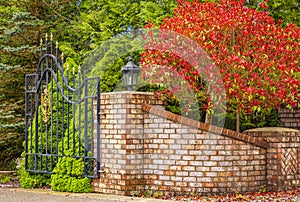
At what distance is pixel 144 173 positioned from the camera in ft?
30.5

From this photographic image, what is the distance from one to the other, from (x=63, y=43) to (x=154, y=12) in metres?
3.21

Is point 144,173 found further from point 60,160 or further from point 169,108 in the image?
point 169,108

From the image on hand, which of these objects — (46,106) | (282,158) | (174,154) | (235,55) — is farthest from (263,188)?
(46,106)

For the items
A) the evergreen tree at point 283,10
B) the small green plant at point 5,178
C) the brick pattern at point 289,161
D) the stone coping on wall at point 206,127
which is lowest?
the small green plant at point 5,178

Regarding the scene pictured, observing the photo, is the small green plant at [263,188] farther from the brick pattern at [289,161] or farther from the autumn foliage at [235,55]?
the autumn foliage at [235,55]

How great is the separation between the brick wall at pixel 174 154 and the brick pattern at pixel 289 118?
137 inches

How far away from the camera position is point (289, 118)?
1309cm

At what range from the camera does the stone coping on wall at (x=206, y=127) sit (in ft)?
29.0

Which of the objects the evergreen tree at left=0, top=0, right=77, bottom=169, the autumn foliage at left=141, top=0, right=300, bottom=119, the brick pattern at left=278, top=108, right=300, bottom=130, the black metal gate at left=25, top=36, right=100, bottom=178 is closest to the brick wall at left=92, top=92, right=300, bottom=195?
the black metal gate at left=25, top=36, right=100, bottom=178

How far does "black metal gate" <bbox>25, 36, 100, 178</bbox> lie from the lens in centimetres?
976

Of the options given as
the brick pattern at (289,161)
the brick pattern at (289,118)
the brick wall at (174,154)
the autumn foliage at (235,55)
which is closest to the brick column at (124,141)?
the brick wall at (174,154)

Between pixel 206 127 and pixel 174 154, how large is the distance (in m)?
0.70

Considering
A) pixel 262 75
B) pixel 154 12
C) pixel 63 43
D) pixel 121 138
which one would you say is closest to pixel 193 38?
pixel 262 75

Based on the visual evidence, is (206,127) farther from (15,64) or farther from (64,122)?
(15,64)
